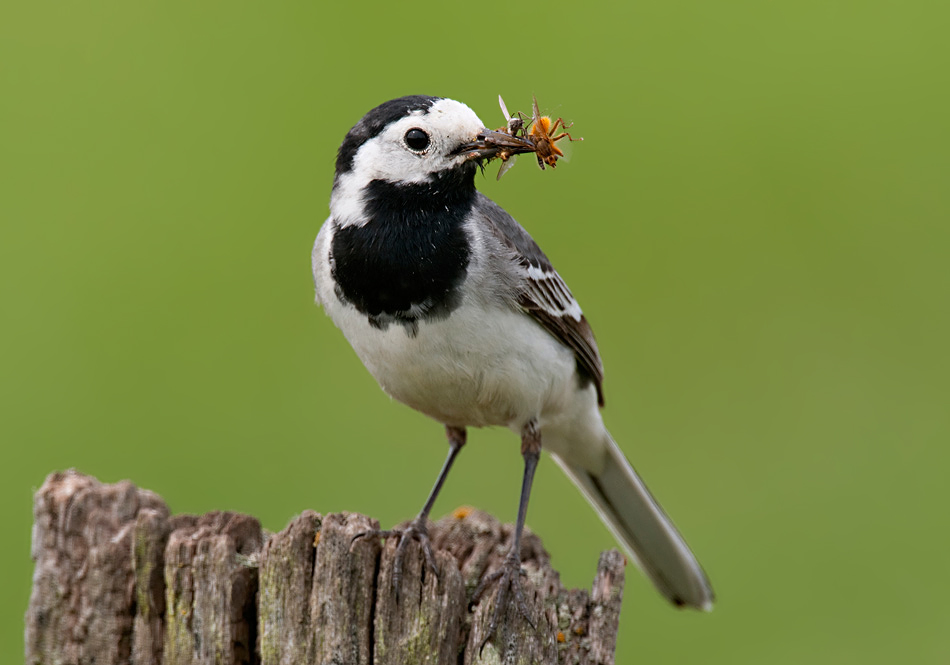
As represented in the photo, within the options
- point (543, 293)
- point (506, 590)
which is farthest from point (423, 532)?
point (543, 293)

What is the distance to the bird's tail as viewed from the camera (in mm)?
6645

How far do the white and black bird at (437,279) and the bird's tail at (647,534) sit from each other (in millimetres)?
857

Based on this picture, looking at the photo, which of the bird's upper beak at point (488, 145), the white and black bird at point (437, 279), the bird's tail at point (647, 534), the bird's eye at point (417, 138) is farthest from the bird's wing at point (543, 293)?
the bird's tail at point (647, 534)

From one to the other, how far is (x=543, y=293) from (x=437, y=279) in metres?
0.81

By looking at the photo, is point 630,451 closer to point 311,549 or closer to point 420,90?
point 420,90

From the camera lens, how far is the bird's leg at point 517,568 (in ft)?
16.3

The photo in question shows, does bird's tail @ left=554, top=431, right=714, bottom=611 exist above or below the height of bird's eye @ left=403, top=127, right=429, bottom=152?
below

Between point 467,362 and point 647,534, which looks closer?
point 467,362

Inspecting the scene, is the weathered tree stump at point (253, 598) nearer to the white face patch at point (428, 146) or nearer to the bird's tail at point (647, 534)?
the bird's tail at point (647, 534)

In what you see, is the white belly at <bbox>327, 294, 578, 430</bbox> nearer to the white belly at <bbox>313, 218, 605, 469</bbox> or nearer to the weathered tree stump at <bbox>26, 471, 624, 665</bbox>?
the white belly at <bbox>313, 218, 605, 469</bbox>

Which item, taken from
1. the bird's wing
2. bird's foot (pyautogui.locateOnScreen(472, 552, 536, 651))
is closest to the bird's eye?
the bird's wing

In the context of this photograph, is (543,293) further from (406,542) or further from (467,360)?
(406,542)

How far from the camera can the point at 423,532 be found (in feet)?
18.3

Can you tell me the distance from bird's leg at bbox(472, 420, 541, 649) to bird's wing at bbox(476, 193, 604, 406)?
52 centimetres
